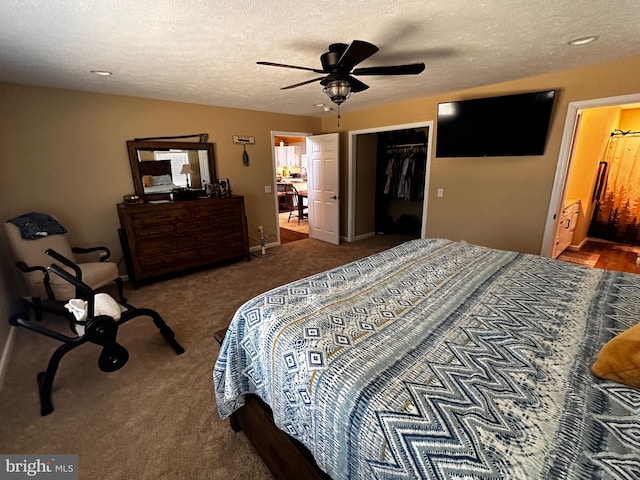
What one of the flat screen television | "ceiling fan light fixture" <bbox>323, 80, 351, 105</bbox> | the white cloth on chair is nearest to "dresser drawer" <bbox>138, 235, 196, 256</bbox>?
the white cloth on chair

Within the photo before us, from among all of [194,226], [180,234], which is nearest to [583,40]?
[194,226]

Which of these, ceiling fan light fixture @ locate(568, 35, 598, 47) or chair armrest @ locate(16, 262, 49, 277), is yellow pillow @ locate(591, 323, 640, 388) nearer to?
ceiling fan light fixture @ locate(568, 35, 598, 47)

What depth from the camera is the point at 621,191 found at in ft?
14.6

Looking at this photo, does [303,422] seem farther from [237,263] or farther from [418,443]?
[237,263]

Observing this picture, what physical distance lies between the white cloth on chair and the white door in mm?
3739

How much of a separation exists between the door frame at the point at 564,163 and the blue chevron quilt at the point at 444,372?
65.3 inches

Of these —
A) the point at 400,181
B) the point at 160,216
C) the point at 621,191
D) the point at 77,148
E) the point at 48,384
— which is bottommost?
the point at 48,384

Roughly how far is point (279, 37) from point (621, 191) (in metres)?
5.80

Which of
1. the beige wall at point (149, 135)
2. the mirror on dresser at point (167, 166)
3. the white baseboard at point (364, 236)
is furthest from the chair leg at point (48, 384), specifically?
the white baseboard at point (364, 236)

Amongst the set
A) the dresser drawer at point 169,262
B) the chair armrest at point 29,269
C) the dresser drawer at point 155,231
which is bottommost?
the dresser drawer at point 169,262

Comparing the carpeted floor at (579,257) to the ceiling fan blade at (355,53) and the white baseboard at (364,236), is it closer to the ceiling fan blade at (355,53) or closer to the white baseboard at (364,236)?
the white baseboard at (364,236)

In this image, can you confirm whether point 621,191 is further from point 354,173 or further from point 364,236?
point 354,173

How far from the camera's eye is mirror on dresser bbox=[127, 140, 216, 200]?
141 inches

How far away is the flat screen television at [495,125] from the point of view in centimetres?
289
